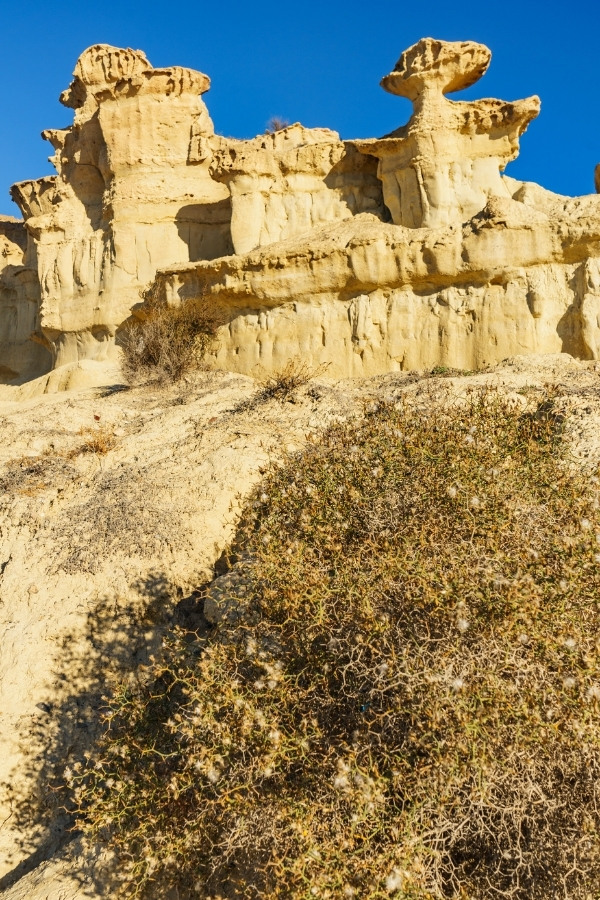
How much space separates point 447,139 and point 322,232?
3208 mm

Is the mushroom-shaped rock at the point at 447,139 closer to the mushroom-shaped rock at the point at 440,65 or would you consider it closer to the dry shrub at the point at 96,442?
the mushroom-shaped rock at the point at 440,65

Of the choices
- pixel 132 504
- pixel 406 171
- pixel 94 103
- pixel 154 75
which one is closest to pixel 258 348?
pixel 406 171

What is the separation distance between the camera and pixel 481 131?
14.4 m

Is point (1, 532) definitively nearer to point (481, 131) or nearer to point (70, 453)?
point (70, 453)

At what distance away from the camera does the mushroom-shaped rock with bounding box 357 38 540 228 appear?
14.1 metres

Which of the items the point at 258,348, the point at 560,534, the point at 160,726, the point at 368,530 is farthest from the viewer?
the point at 258,348

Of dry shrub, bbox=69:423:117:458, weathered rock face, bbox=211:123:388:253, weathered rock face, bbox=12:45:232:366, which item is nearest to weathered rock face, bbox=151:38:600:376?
weathered rock face, bbox=211:123:388:253

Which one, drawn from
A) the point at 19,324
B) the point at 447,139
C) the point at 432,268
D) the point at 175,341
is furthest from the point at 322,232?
the point at 19,324

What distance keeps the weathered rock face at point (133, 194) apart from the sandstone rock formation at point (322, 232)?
0.04 m

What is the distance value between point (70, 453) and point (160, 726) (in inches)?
199

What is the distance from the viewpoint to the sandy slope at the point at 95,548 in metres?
5.23

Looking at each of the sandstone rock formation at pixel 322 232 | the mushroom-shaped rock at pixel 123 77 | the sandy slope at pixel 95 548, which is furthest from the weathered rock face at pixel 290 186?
the sandy slope at pixel 95 548

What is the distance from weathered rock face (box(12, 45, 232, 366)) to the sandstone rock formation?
1.7 inches

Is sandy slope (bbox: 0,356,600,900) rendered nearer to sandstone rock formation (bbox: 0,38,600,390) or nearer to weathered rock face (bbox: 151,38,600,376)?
weathered rock face (bbox: 151,38,600,376)
